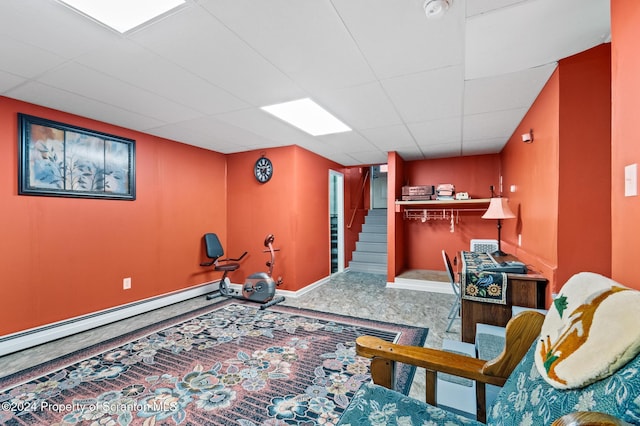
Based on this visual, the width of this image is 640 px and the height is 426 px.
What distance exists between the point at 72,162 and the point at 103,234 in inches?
33.0

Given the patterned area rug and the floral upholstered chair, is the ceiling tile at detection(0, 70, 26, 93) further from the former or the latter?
the floral upholstered chair

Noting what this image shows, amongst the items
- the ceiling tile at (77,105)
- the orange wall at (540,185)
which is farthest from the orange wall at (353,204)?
the ceiling tile at (77,105)

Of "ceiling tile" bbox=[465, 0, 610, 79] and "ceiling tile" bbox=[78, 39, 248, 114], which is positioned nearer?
"ceiling tile" bbox=[465, 0, 610, 79]

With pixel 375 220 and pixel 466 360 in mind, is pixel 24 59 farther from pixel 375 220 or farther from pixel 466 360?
pixel 375 220

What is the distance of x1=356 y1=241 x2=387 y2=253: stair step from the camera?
643 cm

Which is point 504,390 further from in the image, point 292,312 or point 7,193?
point 7,193

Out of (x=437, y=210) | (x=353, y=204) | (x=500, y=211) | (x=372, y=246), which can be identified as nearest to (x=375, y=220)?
(x=353, y=204)

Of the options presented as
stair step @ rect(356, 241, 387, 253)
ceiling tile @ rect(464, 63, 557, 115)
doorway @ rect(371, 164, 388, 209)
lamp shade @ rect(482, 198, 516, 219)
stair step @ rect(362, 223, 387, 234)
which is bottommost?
stair step @ rect(356, 241, 387, 253)

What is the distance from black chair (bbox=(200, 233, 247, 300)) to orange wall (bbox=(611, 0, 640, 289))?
4.09 meters

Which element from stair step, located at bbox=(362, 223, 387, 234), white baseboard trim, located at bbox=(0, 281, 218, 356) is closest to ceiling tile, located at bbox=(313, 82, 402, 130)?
white baseboard trim, located at bbox=(0, 281, 218, 356)

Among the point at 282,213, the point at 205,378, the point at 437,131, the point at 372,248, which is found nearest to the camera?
the point at 205,378

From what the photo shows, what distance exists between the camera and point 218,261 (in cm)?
454

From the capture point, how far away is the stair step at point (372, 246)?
253 inches

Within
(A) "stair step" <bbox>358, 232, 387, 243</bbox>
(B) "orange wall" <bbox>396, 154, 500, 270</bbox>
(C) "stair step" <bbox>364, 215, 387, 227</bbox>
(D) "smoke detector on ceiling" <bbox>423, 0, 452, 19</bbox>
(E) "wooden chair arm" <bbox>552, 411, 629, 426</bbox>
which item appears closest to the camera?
(E) "wooden chair arm" <bbox>552, 411, 629, 426</bbox>
